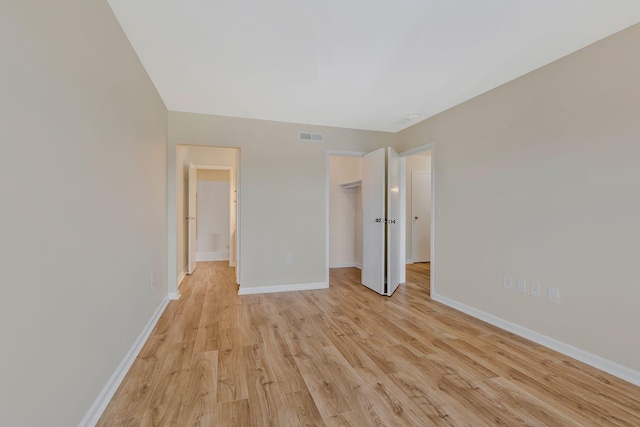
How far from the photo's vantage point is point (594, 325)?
203 cm

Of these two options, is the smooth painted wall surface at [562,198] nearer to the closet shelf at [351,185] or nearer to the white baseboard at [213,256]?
the closet shelf at [351,185]

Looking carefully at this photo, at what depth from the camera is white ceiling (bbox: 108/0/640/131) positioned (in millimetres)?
1731

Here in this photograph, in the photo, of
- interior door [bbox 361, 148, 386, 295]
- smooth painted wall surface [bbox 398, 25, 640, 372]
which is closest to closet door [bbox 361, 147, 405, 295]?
interior door [bbox 361, 148, 386, 295]

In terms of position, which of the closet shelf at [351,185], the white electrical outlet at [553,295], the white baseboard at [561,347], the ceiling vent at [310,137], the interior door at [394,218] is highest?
the ceiling vent at [310,137]

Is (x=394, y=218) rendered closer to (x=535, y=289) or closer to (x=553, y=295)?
(x=535, y=289)

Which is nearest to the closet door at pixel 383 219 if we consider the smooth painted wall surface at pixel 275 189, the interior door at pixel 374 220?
the interior door at pixel 374 220

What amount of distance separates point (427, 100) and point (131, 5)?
2.75m

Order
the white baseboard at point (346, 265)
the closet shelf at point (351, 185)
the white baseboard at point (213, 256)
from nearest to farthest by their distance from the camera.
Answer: the closet shelf at point (351, 185), the white baseboard at point (346, 265), the white baseboard at point (213, 256)

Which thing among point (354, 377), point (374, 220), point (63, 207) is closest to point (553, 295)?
point (354, 377)

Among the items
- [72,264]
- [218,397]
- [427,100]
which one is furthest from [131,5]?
[427,100]

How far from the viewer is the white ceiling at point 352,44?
68.2 inches

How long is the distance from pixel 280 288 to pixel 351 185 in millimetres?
2476

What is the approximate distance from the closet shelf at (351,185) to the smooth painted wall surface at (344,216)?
0.16 ft

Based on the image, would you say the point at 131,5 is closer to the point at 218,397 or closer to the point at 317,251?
the point at 218,397
